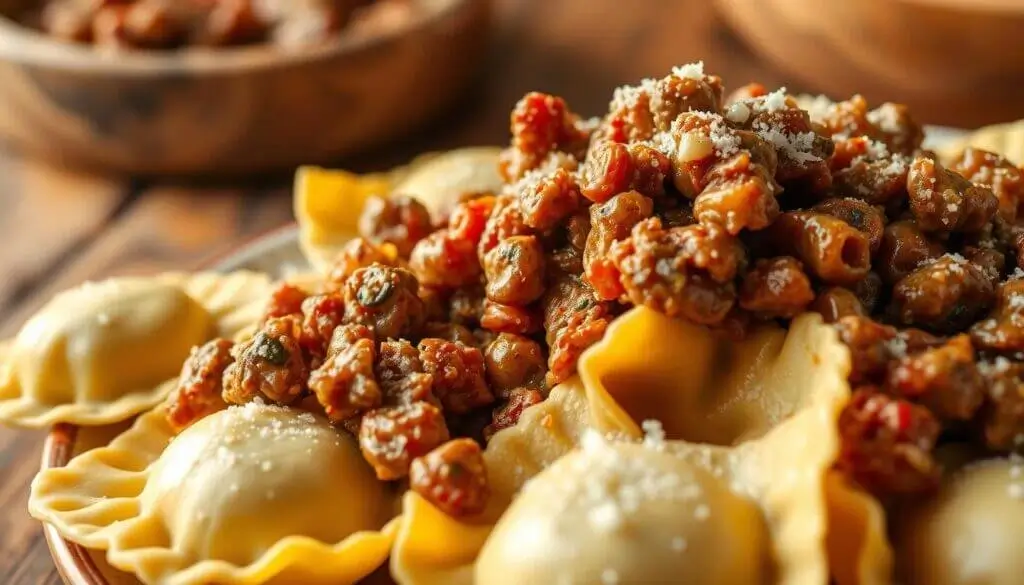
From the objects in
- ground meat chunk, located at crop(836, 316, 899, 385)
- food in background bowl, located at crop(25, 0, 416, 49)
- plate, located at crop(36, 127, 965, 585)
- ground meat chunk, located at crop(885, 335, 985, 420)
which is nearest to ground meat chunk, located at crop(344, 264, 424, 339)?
plate, located at crop(36, 127, 965, 585)

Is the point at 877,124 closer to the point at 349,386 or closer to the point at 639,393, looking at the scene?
the point at 639,393

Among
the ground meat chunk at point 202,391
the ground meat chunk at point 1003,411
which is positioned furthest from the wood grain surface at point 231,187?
the ground meat chunk at point 1003,411

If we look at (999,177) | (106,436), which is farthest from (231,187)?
(999,177)

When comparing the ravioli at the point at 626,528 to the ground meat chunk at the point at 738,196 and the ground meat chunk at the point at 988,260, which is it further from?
the ground meat chunk at the point at 988,260

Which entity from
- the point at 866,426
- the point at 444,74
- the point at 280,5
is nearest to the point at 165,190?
the point at 280,5

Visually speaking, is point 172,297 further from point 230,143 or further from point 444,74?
point 444,74
